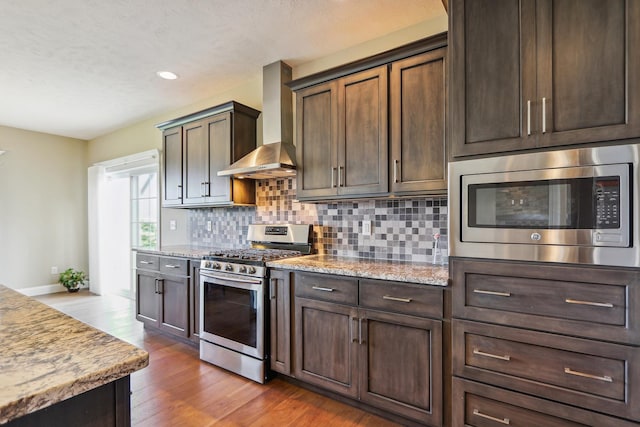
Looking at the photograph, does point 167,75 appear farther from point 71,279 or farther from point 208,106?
point 71,279

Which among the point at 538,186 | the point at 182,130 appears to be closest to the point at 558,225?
the point at 538,186

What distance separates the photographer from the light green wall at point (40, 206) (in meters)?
4.96

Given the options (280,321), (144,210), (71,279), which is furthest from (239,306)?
(71,279)

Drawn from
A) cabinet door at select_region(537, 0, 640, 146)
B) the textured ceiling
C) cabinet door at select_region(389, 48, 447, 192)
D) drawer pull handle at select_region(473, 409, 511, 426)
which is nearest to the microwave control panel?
cabinet door at select_region(537, 0, 640, 146)

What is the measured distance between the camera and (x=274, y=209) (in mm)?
3285

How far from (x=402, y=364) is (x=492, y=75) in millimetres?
1626

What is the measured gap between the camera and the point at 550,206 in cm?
152

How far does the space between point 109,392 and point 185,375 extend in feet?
6.90

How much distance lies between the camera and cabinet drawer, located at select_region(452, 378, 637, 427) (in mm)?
1430

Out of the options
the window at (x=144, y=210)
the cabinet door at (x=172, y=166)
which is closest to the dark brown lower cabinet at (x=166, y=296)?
the cabinet door at (x=172, y=166)

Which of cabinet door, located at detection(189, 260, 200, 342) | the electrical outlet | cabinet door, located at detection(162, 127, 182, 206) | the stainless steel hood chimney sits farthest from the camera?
cabinet door, located at detection(162, 127, 182, 206)

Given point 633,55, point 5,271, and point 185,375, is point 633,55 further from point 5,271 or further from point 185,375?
point 5,271

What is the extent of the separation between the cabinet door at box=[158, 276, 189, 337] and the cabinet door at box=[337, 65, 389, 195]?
1849 mm

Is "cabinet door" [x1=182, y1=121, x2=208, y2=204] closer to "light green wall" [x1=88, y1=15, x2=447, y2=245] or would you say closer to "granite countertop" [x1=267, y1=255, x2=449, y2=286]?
"light green wall" [x1=88, y1=15, x2=447, y2=245]
